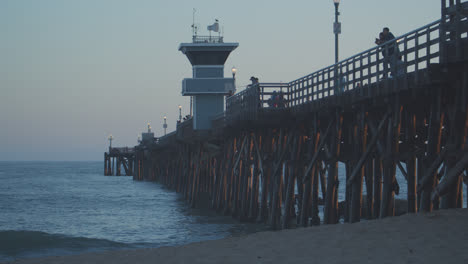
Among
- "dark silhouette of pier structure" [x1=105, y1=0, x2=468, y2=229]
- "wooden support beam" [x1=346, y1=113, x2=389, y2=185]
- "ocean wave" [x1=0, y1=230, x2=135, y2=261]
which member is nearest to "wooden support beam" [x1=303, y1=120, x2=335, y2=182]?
"dark silhouette of pier structure" [x1=105, y1=0, x2=468, y2=229]

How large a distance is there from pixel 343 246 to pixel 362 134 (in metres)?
6.35

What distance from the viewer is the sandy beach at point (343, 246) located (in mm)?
10297

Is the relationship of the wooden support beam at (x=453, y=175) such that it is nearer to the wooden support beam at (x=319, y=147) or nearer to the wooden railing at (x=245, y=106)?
the wooden support beam at (x=319, y=147)

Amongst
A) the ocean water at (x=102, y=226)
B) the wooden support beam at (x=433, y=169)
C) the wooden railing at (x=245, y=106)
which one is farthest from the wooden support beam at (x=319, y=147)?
the wooden support beam at (x=433, y=169)

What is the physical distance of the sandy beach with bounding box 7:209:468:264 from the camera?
10.3 m

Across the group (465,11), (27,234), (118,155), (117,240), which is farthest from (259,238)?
(118,155)

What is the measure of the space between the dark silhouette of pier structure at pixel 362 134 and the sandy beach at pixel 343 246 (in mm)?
1130

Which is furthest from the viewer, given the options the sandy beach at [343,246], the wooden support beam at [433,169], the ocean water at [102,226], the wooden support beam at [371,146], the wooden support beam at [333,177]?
the ocean water at [102,226]

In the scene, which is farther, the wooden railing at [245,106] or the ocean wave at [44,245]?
the wooden railing at [245,106]

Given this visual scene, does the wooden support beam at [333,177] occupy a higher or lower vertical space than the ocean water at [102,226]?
higher

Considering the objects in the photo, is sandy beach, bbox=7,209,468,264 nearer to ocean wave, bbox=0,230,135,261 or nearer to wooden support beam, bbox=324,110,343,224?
wooden support beam, bbox=324,110,343,224

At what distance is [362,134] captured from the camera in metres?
17.3

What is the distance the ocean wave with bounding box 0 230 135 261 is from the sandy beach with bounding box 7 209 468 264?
8.59 m

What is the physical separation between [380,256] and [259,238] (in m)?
3.66
